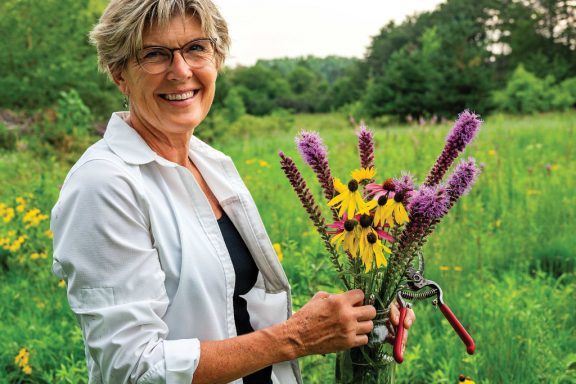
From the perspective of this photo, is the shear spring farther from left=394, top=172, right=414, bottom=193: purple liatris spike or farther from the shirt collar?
the shirt collar

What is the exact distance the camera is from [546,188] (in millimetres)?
5133

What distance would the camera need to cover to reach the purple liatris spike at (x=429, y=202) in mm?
1267

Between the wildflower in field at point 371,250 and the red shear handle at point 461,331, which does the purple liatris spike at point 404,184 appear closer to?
the wildflower in field at point 371,250

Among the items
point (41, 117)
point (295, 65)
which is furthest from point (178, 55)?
point (295, 65)

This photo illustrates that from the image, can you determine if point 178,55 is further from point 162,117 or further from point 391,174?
point 391,174

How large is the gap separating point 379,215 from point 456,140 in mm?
242

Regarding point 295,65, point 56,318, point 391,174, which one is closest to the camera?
point 56,318

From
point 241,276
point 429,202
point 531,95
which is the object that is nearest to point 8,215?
point 241,276

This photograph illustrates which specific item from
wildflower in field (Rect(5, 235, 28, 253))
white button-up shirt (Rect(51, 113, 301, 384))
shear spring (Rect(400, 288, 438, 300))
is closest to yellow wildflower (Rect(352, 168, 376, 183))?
shear spring (Rect(400, 288, 438, 300))

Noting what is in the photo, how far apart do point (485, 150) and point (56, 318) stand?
510cm

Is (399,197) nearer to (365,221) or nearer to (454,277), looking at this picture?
(365,221)

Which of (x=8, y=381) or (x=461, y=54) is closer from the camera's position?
(x=8, y=381)

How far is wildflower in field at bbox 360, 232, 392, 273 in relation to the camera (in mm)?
1275

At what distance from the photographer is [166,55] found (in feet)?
5.27
